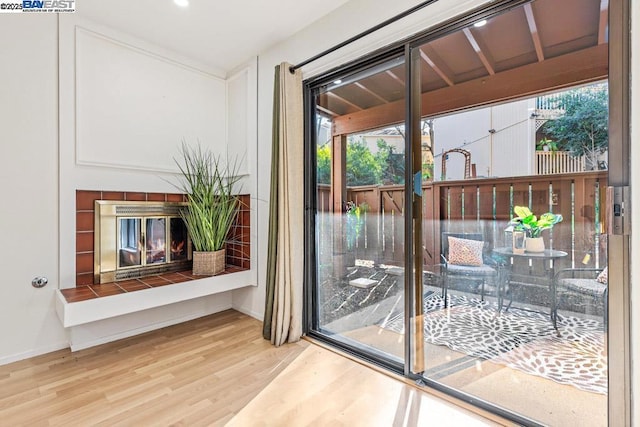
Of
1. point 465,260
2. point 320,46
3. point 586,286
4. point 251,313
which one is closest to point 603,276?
point 586,286

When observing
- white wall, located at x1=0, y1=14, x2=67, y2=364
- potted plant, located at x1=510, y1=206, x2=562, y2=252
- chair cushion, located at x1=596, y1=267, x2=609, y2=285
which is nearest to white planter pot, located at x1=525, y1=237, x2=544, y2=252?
potted plant, located at x1=510, y1=206, x2=562, y2=252

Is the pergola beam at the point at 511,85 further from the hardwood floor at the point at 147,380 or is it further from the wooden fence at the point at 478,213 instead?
the hardwood floor at the point at 147,380

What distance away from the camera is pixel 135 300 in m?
2.19

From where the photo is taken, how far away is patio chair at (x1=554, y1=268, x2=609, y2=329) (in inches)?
51.8

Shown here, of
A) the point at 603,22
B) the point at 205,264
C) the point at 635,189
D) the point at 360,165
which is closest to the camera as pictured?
the point at 635,189

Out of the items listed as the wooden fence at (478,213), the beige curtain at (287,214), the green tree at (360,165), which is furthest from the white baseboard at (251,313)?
the green tree at (360,165)

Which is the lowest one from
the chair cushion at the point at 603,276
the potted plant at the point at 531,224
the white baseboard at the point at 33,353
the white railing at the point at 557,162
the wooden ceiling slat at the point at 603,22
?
the white baseboard at the point at 33,353

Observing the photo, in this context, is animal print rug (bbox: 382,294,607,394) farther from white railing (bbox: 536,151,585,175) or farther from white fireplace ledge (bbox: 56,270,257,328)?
white fireplace ledge (bbox: 56,270,257,328)

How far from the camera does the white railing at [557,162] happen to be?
138 centimetres

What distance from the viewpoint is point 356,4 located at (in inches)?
82.3

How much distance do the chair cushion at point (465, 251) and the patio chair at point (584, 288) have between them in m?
0.36

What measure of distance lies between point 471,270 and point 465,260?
0.06 meters

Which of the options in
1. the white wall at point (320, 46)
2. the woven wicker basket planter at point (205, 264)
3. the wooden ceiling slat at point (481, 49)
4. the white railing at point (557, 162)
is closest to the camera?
the white railing at point (557, 162)

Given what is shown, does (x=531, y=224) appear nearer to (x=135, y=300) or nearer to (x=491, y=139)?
(x=491, y=139)
